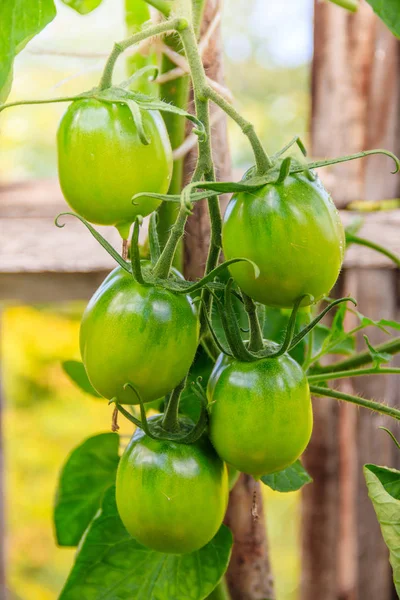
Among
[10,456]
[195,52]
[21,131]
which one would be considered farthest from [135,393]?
[21,131]

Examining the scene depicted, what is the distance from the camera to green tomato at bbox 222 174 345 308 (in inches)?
14.6

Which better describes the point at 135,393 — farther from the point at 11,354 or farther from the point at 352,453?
the point at 11,354

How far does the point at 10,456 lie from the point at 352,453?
1824mm

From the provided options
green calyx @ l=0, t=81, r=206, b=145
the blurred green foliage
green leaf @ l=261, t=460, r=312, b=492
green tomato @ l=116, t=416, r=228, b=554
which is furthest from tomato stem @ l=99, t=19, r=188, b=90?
the blurred green foliage

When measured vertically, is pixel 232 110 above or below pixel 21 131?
above

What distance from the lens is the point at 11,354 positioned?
249cm

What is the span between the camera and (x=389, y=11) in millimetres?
490

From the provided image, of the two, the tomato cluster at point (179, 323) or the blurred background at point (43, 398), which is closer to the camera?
the tomato cluster at point (179, 323)

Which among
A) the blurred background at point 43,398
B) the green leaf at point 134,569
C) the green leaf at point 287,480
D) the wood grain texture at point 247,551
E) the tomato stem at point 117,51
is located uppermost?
the tomato stem at point 117,51

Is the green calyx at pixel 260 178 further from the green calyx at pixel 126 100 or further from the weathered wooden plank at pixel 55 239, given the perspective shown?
the weathered wooden plank at pixel 55 239

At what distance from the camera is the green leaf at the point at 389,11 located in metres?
0.49

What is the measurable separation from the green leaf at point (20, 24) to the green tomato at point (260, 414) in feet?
0.82

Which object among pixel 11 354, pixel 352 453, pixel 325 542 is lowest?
pixel 11 354

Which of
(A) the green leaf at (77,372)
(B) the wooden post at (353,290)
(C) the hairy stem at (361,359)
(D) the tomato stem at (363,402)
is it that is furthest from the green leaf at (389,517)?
(B) the wooden post at (353,290)
